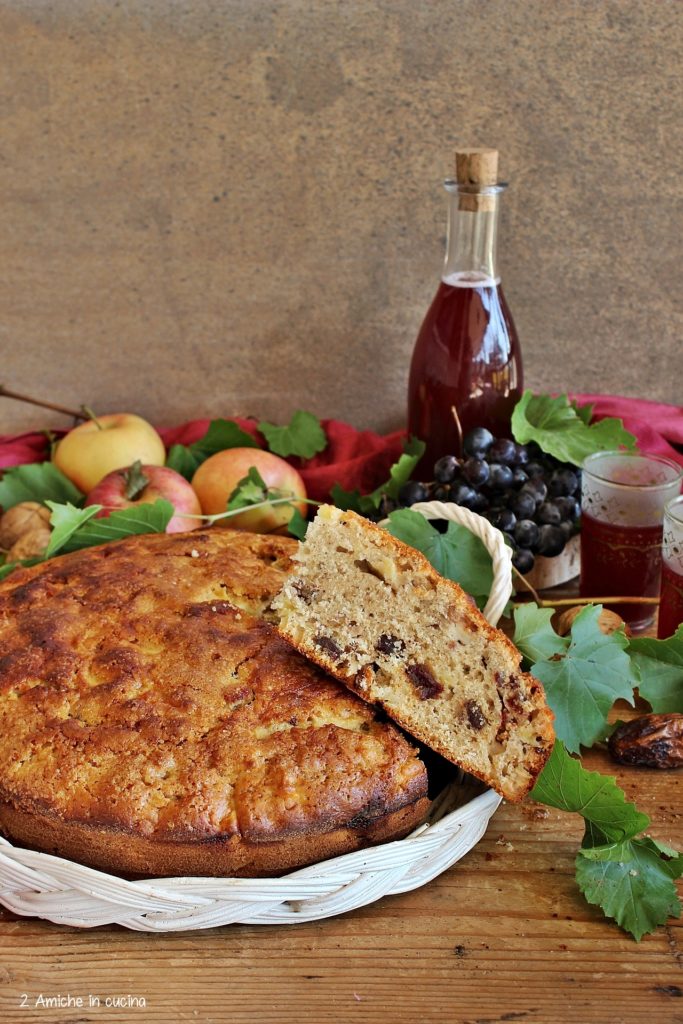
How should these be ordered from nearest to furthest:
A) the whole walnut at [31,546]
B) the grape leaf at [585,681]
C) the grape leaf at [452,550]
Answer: the grape leaf at [585,681], the grape leaf at [452,550], the whole walnut at [31,546]

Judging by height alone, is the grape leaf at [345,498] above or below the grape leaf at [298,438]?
below

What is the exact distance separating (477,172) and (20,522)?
3.64 feet

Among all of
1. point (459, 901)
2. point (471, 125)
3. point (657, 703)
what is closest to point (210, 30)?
point (471, 125)

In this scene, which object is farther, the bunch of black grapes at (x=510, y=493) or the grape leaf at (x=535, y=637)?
the bunch of black grapes at (x=510, y=493)

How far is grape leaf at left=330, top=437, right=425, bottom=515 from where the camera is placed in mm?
1871

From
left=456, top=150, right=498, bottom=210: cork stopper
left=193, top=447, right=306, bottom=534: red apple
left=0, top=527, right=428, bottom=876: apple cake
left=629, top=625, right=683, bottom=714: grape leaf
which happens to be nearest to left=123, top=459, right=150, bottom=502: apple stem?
left=193, top=447, right=306, bottom=534: red apple

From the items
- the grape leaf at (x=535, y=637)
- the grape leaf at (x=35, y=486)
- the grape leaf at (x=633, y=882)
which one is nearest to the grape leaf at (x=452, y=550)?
the grape leaf at (x=535, y=637)

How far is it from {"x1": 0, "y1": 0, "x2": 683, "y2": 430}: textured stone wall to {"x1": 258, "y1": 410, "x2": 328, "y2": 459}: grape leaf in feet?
0.56

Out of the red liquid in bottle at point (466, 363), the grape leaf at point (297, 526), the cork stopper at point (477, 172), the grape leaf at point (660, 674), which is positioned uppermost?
the cork stopper at point (477, 172)

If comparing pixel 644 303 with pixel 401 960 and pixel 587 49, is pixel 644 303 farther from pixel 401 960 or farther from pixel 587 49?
pixel 401 960

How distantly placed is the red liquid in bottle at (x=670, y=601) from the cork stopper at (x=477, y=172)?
0.76 meters

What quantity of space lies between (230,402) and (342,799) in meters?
1.45

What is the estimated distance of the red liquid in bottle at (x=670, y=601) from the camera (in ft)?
5.17

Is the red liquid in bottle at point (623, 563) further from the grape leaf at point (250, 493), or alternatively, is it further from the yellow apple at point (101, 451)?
the yellow apple at point (101, 451)
